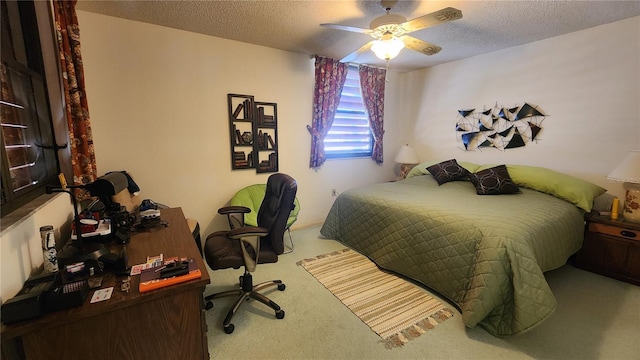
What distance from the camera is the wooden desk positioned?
920mm

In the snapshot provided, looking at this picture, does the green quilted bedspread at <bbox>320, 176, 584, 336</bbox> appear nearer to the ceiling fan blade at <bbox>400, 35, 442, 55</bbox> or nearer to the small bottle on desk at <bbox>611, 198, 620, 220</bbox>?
the small bottle on desk at <bbox>611, 198, 620, 220</bbox>

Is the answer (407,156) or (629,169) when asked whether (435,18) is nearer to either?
(629,169)

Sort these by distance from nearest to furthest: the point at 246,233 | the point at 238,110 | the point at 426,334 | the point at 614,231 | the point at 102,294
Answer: the point at 102,294, the point at 246,233, the point at 426,334, the point at 614,231, the point at 238,110

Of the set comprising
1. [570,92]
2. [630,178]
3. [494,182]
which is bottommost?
[494,182]

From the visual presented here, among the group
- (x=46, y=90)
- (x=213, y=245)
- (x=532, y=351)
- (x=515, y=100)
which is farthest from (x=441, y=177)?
(x=46, y=90)

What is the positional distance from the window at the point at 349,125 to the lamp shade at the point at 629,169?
9.16ft

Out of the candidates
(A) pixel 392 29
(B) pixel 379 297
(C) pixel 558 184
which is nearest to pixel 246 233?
(B) pixel 379 297

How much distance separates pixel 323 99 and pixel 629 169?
3.21m

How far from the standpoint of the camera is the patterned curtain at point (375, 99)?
4078mm

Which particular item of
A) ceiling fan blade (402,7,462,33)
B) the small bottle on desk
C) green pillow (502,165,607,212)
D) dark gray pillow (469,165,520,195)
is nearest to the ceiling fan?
ceiling fan blade (402,7,462,33)

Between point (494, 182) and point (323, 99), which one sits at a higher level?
point (323, 99)

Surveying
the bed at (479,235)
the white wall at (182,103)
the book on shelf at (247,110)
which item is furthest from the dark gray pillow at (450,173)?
the book on shelf at (247,110)

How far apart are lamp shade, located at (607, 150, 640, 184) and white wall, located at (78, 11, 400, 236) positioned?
3.23 meters

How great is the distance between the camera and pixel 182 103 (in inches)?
113
